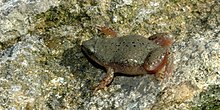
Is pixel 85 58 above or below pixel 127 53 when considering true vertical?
below

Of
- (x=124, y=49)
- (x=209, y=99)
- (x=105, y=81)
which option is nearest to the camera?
(x=209, y=99)

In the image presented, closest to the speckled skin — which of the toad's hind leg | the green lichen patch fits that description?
the toad's hind leg

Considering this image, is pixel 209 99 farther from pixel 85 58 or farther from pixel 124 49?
pixel 85 58

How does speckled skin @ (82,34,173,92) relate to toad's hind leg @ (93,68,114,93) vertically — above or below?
above

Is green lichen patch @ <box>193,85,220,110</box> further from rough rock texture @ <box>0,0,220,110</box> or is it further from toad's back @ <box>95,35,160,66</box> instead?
toad's back @ <box>95,35,160,66</box>

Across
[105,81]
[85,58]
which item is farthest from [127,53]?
[85,58]

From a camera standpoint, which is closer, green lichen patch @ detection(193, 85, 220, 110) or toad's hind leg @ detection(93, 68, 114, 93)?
green lichen patch @ detection(193, 85, 220, 110)

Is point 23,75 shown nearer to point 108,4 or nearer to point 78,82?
point 78,82
